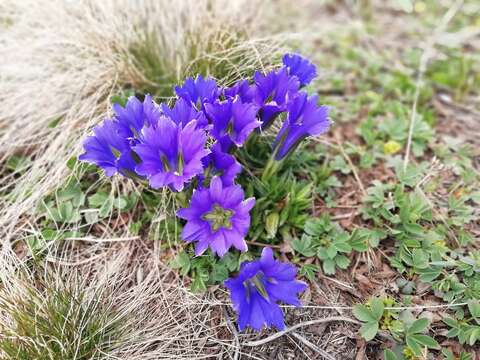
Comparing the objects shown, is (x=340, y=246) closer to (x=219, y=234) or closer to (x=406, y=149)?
(x=219, y=234)

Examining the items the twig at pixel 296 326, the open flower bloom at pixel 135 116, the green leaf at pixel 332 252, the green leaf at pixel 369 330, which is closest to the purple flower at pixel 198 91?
the open flower bloom at pixel 135 116

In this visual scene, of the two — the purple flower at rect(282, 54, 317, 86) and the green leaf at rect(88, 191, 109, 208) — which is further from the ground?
the purple flower at rect(282, 54, 317, 86)

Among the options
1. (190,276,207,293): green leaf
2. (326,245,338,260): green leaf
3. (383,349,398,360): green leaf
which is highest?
(326,245,338,260): green leaf

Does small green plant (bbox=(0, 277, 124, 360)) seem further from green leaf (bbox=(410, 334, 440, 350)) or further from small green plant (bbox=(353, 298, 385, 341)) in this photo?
green leaf (bbox=(410, 334, 440, 350))

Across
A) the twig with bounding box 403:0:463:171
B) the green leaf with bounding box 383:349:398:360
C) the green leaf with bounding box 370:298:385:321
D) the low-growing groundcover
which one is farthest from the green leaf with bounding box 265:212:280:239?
the twig with bounding box 403:0:463:171

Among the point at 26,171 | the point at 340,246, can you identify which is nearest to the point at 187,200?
the point at 340,246

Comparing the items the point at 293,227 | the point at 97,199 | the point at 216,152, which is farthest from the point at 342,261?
the point at 97,199

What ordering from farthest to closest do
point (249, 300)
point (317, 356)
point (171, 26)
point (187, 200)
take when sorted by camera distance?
point (171, 26) → point (187, 200) → point (317, 356) → point (249, 300)
